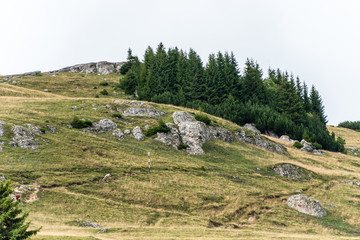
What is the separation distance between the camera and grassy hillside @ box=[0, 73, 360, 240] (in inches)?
1070

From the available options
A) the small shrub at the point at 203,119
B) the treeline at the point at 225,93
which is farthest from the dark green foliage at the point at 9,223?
the treeline at the point at 225,93

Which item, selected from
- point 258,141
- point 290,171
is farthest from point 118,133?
point 258,141

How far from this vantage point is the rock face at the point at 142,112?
212ft

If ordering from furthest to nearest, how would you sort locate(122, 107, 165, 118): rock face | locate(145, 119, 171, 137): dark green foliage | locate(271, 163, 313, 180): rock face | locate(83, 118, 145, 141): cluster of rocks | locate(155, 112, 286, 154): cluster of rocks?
locate(122, 107, 165, 118): rock face, locate(145, 119, 171, 137): dark green foliage, locate(155, 112, 286, 154): cluster of rocks, locate(83, 118, 145, 141): cluster of rocks, locate(271, 163, 313, 180): rock face

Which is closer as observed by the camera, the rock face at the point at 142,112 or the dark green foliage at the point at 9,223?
the dark green foliage at the point at 9,223

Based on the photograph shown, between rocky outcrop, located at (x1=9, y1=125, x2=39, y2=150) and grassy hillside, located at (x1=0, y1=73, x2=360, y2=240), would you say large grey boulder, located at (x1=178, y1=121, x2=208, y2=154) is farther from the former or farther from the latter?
rocky outcrop, located at (x1=9, y1=125, x2=39, y2=150)

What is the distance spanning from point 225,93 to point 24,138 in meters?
70.9

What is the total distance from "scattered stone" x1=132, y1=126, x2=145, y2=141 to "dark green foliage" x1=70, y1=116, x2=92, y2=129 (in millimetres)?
8418

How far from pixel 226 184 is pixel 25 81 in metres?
97.6

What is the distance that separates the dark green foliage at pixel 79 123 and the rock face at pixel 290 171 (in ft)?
116

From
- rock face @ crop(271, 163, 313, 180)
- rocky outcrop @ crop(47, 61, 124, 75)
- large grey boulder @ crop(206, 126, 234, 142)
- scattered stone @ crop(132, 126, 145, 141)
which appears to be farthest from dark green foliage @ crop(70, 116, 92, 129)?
rocky outcrop @ crop(47, 61, 124, 75)

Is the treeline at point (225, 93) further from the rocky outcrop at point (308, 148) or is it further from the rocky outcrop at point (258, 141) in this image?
the rocky outcrop at point (258, 141)

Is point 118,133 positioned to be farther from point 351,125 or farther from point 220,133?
point 351,125

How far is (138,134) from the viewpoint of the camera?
180ft
